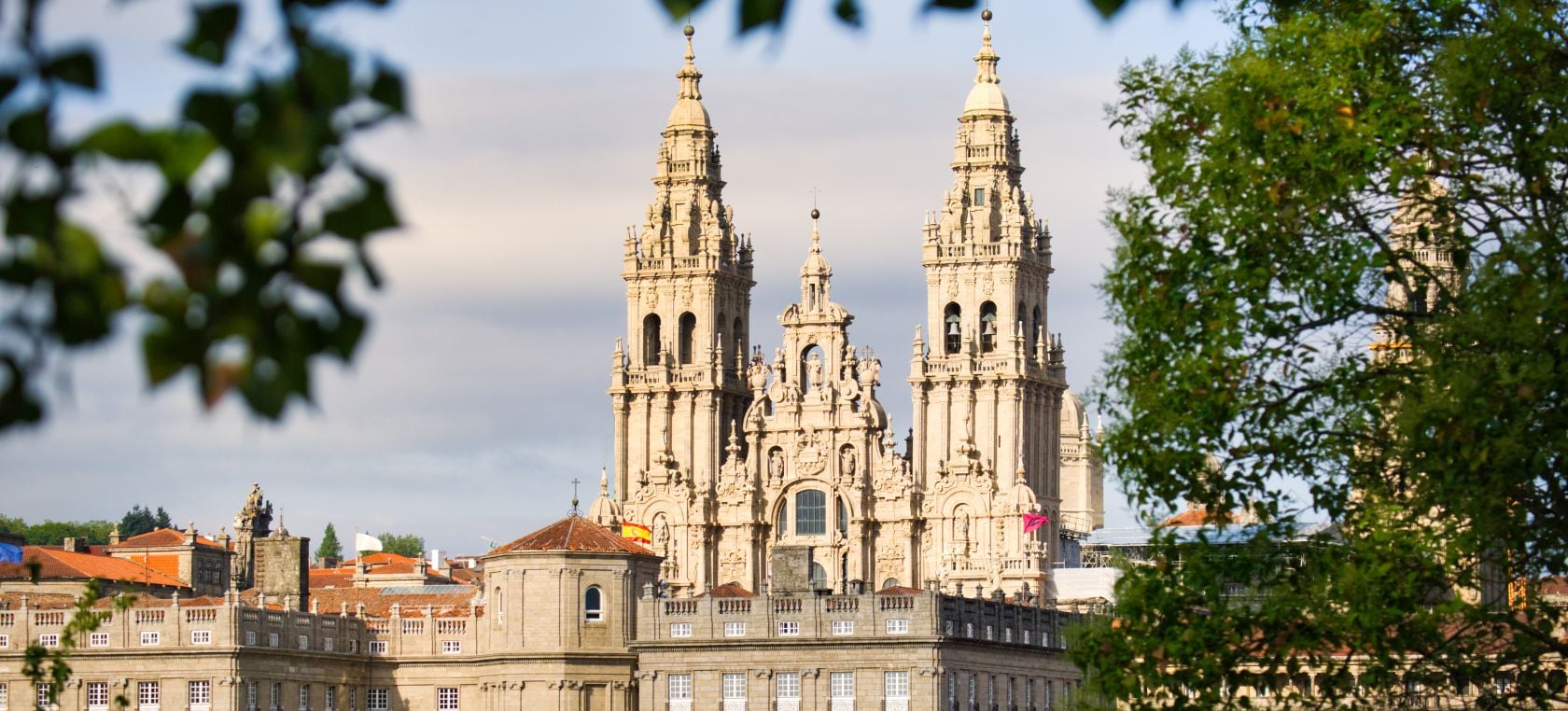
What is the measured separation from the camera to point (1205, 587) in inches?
1174

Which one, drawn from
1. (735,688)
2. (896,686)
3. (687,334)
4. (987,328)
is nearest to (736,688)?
(735,688)

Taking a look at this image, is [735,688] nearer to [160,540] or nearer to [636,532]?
[636,532]

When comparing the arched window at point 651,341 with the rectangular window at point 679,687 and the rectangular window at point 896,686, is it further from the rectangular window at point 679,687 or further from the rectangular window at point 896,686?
the rectangular window at point 896,686

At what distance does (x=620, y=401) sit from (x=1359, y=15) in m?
111

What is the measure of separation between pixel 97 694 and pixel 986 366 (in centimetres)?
5252

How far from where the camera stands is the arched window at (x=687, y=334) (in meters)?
141

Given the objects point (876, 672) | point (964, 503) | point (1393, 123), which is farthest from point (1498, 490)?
point (964, 503)

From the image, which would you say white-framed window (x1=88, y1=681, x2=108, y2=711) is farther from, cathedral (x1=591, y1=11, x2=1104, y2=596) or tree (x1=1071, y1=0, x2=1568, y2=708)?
tree (x1=1071, y1=0, x2=1568, y2=708)

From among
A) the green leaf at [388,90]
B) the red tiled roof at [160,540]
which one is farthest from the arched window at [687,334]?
the green leaf at [388,90]

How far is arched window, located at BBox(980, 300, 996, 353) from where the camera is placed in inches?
5335

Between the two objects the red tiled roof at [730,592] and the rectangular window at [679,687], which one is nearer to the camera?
the rectangular window at [679,687]

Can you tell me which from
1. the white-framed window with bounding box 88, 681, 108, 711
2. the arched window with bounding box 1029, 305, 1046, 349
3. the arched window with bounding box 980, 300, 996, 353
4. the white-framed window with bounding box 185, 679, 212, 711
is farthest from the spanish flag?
the white-framed window with bounding box 88, 681, 108, 711

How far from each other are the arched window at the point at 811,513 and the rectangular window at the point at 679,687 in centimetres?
4154

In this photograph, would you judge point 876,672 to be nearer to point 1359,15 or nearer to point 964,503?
point 964,503
